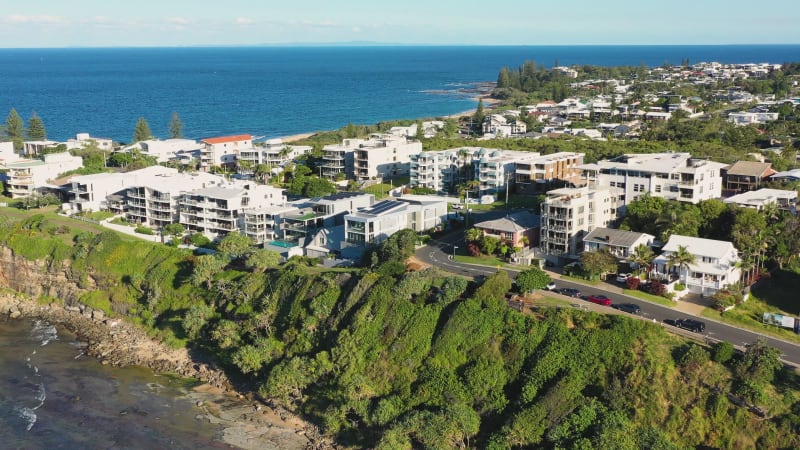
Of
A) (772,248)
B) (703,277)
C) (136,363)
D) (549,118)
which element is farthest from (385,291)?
(549,118)

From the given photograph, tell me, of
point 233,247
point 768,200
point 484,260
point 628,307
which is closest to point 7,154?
point 233,247

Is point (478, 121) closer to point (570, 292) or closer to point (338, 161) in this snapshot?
point (338, 161)

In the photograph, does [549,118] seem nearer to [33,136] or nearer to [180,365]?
[33,136]

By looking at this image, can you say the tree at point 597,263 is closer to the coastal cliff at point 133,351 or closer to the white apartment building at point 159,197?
the coastal cliff at point 133,351

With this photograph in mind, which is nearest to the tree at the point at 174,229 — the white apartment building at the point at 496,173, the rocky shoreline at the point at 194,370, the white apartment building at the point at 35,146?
the rocky shoreline at the point at 194,370

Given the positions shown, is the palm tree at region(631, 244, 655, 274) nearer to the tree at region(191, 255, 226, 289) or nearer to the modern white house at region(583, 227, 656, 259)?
the modern white house at region(583, 227, 656, 259)

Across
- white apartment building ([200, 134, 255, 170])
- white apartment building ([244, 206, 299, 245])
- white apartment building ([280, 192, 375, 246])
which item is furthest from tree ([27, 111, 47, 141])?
white apartment building ([280, 192, 375, 246])
